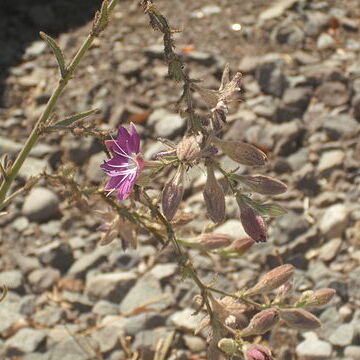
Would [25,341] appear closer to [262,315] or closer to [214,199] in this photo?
[262,315]

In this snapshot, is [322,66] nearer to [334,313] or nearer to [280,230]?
[280,230]

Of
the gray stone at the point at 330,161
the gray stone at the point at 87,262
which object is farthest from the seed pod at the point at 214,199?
the gray stone at the point at 330,161

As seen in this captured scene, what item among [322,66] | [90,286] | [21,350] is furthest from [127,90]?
[21,350]

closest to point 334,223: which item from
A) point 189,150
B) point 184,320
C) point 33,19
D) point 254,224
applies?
point 184,320

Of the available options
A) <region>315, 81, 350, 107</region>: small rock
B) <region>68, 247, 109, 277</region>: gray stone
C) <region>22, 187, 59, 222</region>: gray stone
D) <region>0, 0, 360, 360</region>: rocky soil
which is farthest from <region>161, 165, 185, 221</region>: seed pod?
<region>315, 81, 350, 107</region>: small rock

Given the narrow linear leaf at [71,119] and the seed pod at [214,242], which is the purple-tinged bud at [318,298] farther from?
the narrow linear leaf at [71,119]

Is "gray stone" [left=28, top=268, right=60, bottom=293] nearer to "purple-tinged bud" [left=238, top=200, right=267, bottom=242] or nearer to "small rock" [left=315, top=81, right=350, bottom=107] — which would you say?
"small rock" [left=315, top=81, right=350, bottom=107]
